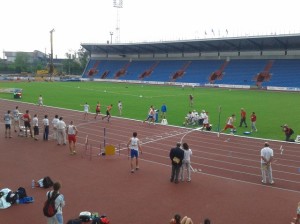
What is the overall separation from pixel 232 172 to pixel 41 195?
24.8 ft

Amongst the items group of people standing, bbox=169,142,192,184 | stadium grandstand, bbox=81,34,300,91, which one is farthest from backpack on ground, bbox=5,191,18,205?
stadium grandstand, bbox=81,34,300,91

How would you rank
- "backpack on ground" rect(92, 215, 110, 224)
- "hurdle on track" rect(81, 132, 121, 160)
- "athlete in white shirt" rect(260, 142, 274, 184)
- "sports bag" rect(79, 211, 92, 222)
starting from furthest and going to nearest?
"hurdle on track" rect(81, 132, 121, 160) → "athlete in white shirt" rect(260, 142, 274, 184) → "sports bag" rect(79, 211, 92, 222) → "backpack on ground" rect(92, 215, 110, 224)

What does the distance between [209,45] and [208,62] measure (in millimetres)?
4044

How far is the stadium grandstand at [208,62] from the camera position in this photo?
59719mm

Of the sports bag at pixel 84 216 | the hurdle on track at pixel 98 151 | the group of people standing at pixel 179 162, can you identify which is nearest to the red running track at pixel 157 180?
the hurdle on track at pixel 98 151

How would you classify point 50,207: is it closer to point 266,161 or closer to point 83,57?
point 266,161

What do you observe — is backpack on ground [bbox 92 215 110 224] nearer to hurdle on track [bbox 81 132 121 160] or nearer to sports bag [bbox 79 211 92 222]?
sports bag [bbox 79 211 92 222]

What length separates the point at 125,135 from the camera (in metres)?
20.7

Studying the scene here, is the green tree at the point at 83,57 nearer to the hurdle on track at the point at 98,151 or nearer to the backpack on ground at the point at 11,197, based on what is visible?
the hurdle on track at the point at 98,151

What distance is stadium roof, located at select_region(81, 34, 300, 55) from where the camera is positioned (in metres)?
59.8

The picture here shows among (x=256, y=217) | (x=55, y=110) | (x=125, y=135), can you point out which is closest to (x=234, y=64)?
(x=55, y=110)

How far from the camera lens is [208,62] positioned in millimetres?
72625

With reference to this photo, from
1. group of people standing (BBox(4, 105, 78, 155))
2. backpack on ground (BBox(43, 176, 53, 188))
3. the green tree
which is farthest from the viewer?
the green tree

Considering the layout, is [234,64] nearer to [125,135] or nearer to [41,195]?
[125,135]
